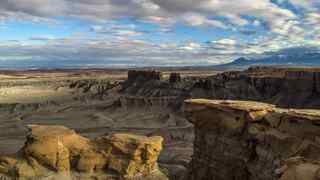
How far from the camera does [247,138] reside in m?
21.0

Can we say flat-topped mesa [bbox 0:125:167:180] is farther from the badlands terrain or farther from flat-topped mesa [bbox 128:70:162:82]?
flat-topped mesa [bbox 128:70:162:82]

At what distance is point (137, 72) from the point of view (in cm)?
7738

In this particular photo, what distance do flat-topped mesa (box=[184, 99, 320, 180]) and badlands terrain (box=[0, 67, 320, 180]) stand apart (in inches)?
1.6

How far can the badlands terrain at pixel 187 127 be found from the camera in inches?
757

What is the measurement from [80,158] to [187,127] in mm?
29017

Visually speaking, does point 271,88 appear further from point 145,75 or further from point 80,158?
point 80,158

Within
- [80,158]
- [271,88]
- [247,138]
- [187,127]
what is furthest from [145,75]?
[247,138]

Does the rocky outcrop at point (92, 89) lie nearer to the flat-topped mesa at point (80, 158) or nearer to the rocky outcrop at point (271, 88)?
the rocky outcrop at point (271, 88)

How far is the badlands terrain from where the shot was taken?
19.2 metres

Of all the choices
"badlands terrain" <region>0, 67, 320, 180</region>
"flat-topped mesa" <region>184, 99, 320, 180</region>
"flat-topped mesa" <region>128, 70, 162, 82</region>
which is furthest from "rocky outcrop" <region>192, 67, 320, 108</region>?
"flat-topped mesa" <region>184, 99, 320, 180</region>

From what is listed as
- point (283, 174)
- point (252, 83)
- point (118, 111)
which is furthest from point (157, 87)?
point (283, 174)

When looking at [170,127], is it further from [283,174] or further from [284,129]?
[283,174]

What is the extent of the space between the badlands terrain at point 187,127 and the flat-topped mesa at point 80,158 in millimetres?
49

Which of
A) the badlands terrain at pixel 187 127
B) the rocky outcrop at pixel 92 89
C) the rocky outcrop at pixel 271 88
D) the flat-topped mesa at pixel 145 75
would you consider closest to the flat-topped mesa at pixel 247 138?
the badlands terrain at pixel 187 127
